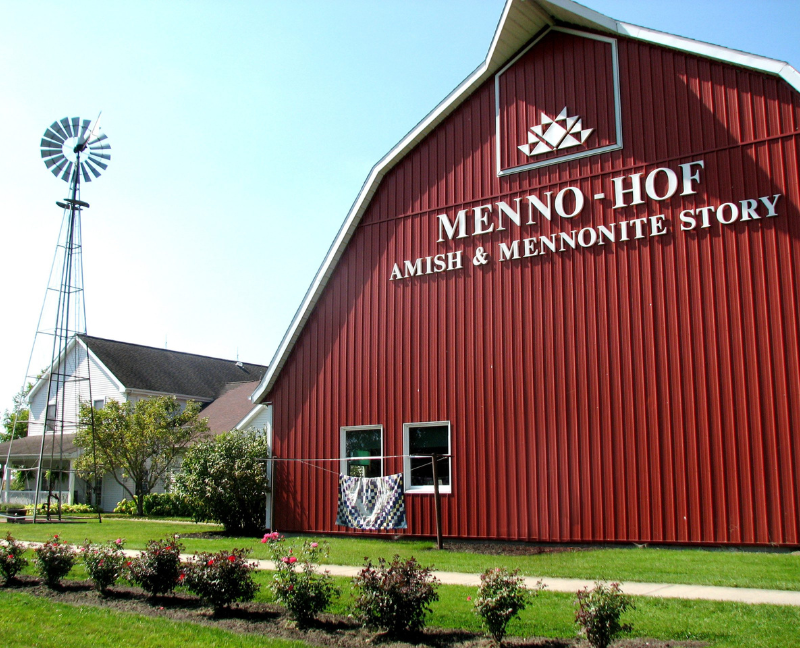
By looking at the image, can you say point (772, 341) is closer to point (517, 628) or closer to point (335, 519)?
point (517, 628)

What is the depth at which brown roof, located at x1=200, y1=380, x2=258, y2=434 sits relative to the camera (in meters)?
35.7

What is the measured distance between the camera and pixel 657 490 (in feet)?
45.1

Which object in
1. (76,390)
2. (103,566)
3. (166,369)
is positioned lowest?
(103,566)

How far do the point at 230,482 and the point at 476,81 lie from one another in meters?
11.0

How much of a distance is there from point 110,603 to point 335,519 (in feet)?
26.0

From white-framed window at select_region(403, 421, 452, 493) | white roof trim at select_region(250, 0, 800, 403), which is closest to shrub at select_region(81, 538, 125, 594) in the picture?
white-framed window at select_region(403, 421, 452, 493)

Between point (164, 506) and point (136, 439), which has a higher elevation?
point (136, 439)

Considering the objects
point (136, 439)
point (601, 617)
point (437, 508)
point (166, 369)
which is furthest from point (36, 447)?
point (601, 617)

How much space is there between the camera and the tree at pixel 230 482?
18.2m

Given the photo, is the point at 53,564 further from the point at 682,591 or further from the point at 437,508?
the point at 682,591

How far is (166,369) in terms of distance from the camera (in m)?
40.7

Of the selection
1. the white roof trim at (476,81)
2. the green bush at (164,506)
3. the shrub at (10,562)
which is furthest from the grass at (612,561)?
the green bush at (164,506)

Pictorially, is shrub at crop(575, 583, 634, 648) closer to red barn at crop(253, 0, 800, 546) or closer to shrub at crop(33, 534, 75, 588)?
red barn at crop(253, 0, 800, 546)

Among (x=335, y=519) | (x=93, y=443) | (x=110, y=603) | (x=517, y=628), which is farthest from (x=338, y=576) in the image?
(x=93, y=443)
